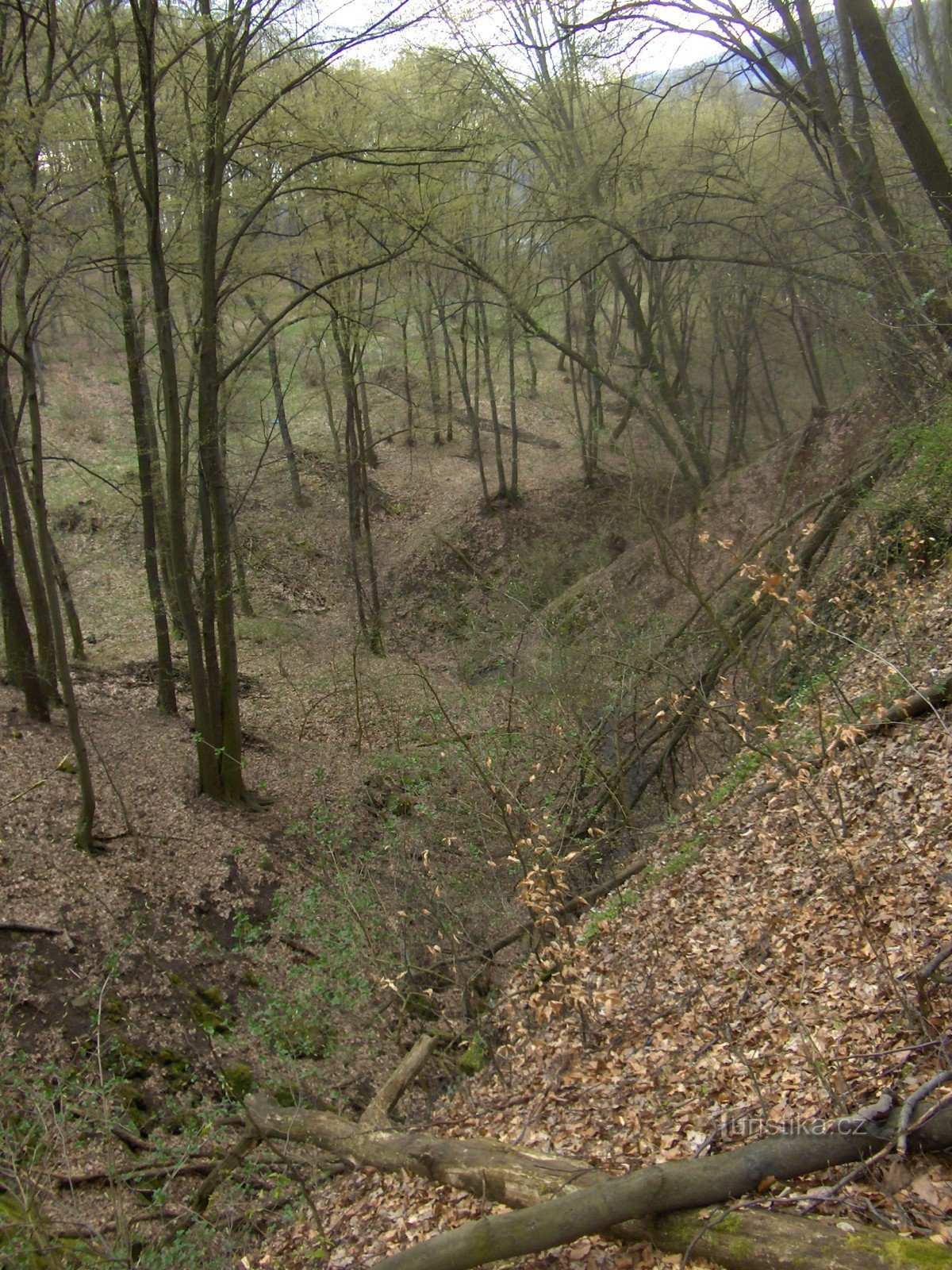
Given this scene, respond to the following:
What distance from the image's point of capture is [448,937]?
21.6ft

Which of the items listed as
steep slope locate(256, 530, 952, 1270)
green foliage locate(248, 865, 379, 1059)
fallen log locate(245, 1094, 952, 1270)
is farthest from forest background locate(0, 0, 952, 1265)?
fallen log locate(245, 1094, 952, 1270)

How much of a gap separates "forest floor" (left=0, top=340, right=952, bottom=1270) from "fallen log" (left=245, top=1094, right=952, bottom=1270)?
0.11 meters

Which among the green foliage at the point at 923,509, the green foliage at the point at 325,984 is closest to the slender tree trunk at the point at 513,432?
the green foliage at the point at 923,509

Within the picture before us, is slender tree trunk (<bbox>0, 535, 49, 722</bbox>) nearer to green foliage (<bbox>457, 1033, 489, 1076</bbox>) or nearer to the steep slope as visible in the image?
the steep slope

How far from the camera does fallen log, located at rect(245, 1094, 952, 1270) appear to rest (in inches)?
107

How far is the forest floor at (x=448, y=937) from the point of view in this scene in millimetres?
4148

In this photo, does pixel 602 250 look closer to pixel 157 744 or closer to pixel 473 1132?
pixel 157 744

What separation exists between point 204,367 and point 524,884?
22.9ft

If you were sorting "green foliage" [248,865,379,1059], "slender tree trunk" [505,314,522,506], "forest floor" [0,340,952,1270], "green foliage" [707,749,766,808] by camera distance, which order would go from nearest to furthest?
"forest floor" [0,340,952,1270], "green foliage" [248,865,379,1059], "green foliage" [707,749,766,808], "slender tree trunk" [505,314,522,506]

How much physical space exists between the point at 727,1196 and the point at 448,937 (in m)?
3.65

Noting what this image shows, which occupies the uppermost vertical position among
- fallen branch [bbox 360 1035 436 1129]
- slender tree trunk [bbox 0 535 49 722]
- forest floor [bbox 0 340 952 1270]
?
slender tree trunk [bbox 0 535 49 722]

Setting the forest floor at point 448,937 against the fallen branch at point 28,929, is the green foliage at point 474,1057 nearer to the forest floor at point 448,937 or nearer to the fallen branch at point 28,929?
the forest floor at point 448,937

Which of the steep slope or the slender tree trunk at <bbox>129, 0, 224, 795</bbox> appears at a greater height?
the slender tree trunk at <bbox>129, 0, 224, 795</bbox>

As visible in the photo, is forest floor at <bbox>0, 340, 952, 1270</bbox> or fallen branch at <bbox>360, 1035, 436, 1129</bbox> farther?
fallen branch at <bbox>360, 1035, 436, 1129</bbox>
